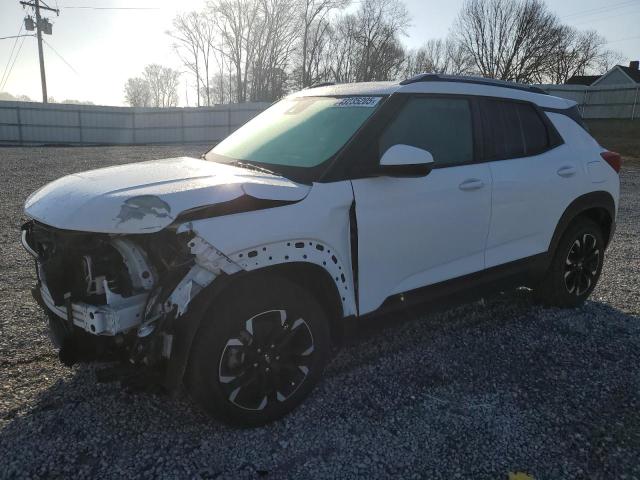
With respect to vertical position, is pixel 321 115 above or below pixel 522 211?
above

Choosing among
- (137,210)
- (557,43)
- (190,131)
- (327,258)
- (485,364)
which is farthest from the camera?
(557,43)

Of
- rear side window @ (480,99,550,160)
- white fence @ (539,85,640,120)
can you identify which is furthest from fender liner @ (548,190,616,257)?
white fence @ (539,85,640,120)

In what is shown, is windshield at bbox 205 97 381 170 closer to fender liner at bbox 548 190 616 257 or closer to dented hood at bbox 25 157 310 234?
dented hood at bbox 25 157 310 234

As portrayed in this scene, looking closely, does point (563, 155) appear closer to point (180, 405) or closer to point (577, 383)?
point (577, 383)

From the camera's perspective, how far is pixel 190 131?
28.9m

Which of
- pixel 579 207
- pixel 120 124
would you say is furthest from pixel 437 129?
pixel 120 124

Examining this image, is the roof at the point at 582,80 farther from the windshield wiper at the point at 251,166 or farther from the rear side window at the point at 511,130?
the windshield wiper at the point at 251,166

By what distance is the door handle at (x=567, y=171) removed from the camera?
4.12 meters

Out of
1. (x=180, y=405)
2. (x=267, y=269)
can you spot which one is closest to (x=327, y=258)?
(x=267, y=269)

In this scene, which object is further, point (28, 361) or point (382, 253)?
point (28, 361)

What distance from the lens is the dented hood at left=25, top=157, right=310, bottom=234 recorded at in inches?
92.0

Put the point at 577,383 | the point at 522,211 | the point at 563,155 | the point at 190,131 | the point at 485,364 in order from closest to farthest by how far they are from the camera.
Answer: the point at 577,383 < the point at 485,364 < the point at 522,211 < the point at 563,155 < the point at 190,131

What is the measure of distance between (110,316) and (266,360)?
2.65 feet

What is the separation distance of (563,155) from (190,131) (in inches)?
1059
